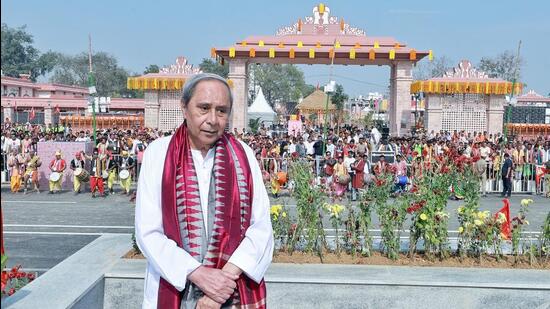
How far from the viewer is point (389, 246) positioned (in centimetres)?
580

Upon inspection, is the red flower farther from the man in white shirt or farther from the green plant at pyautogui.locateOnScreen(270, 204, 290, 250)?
the man in white shirt

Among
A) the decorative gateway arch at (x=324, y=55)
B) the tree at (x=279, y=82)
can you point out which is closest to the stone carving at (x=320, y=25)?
the decorative gateway arch at (x=324, y=55)

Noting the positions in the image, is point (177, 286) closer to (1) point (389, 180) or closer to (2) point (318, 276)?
(2) point (318, 276)

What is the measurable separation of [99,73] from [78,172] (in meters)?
61.3

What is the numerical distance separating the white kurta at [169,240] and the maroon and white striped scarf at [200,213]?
36 millimetres

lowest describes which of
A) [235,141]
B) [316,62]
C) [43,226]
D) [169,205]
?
[43,226]

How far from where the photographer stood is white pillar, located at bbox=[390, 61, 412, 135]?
2588 cm

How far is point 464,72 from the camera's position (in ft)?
81.7

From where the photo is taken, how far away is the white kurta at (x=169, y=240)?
2.71m

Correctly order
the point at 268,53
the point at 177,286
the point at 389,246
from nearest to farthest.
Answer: the point at 177,286, the point at 389,246, the point at 268,53

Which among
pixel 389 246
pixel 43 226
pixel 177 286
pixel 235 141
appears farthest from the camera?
pixel 43 226

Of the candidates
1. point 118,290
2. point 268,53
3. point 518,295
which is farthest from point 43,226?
point 268,53

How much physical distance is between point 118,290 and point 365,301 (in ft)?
6.07

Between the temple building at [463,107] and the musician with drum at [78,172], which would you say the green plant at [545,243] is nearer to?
the musician with drum at [78,172]
